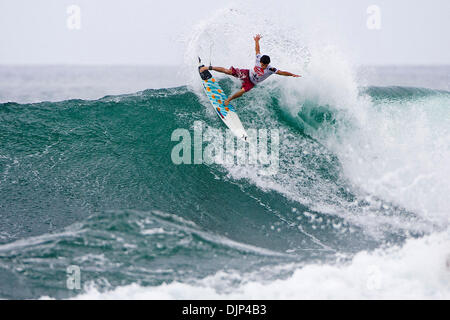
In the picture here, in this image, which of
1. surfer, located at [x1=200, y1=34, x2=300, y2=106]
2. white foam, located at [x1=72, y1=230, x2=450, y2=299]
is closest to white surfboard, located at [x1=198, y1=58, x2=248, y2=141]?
surfer, located at [x1=200, y1=34, x2=300, y2=106]

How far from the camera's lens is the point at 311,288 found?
17.2 feet

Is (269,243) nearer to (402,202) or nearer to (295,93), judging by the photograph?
(402,202)

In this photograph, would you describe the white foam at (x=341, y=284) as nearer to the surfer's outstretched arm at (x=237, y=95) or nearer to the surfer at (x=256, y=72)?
the surfer at (x=256, y=72)

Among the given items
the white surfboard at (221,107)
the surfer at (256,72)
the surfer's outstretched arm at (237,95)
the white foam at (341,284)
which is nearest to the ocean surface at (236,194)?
the white foam at (341,284)

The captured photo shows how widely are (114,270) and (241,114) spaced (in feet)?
17.4

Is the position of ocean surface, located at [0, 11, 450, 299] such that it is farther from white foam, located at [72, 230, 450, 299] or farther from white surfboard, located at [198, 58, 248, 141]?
white surfboard, located at [198, 58, 248, 141]

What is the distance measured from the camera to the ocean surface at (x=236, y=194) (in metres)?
5.46

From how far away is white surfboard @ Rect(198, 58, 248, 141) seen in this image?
939 cm

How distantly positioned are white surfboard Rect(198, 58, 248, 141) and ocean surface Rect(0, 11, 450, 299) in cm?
23

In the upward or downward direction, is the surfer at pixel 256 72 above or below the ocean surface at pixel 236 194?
above

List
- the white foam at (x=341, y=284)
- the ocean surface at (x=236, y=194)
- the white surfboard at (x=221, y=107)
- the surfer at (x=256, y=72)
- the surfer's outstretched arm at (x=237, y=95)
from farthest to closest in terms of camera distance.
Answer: the surfer's outstretched arm at (x=237, y=95)
the white surfboard at (x=221, y=107)
the surfer at (x=256, y=72)
the ocean surface at (x=236, y=194)
the white foam at (x=341, y=284)

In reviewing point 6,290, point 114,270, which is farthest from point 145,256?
point 6,290

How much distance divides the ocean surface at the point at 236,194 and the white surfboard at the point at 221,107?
23 centimetres

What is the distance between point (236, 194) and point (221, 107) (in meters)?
2.60
